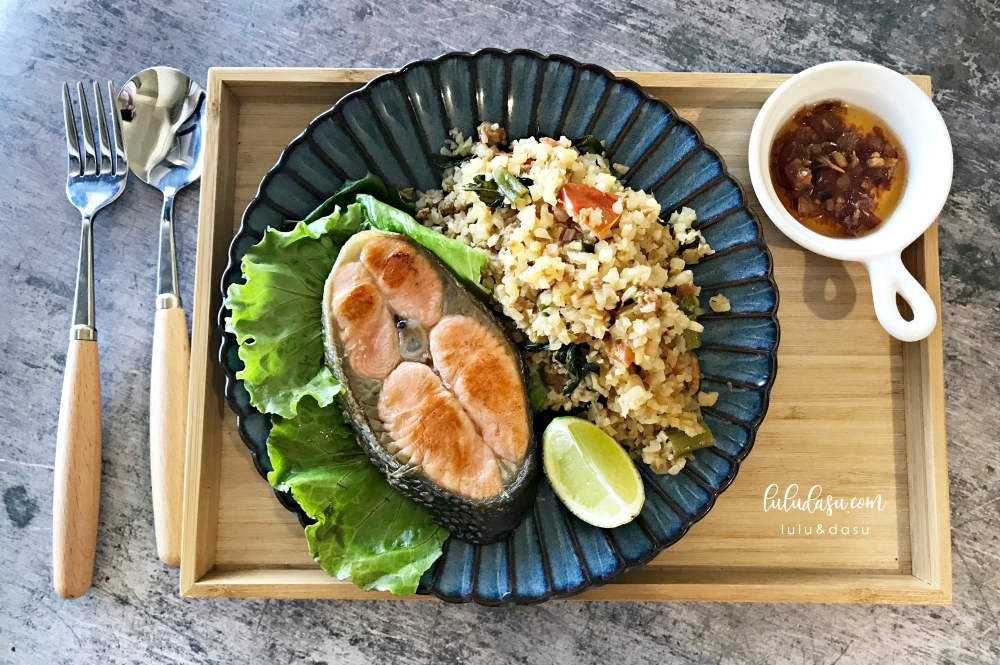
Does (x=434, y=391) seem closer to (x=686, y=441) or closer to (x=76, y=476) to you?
(x=686, y=441)

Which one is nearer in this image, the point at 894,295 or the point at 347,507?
the point at 347,507

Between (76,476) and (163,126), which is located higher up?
(163,126)

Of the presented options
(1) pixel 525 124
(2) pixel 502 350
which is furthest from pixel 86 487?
(1) pixel 525 124

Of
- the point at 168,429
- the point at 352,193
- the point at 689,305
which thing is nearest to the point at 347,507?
the point at 168,429

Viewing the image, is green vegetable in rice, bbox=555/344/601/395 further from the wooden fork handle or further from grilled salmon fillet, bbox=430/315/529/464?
the wooden fork handle

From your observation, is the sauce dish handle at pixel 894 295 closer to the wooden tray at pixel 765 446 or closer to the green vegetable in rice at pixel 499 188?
the wooden tray at pixel 765 446

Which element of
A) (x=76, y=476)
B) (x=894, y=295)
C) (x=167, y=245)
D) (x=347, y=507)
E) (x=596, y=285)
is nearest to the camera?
(x=596, y=285)

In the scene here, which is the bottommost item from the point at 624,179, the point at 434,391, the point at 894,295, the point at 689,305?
the point at 434,391
